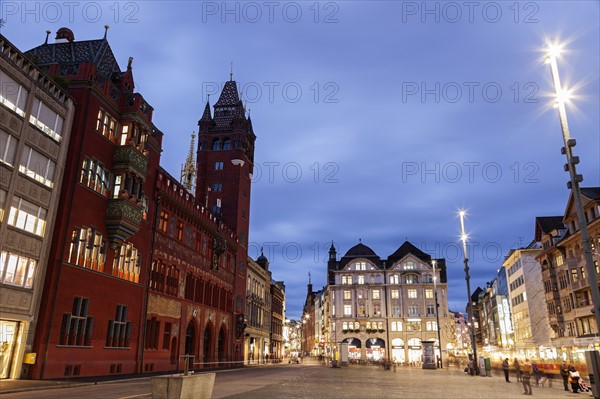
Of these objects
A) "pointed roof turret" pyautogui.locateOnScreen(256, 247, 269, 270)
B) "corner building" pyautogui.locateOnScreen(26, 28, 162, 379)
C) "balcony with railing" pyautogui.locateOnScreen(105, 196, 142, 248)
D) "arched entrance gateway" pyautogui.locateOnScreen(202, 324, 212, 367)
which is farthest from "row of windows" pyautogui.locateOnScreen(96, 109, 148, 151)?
"pointed roof turret" pyautogui.locateOnScreen(256, 247, 269, 270)

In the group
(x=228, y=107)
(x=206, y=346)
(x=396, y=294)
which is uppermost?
(x=228, y=107)

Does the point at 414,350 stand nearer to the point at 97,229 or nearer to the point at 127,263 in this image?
the point at 127,263

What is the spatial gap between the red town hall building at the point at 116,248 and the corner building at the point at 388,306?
5673 cm

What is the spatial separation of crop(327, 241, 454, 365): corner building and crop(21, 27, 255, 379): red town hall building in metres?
56.7

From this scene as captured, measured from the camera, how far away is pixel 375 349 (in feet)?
335

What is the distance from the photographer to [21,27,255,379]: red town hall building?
28.3 m

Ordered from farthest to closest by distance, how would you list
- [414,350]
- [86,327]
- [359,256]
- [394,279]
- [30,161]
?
[359,256] < [394,279] < [414,350] < [86,327] < [30,161]

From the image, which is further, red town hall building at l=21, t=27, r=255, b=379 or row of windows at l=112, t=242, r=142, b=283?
row of windows at l=112, t=242, r=142, b=283

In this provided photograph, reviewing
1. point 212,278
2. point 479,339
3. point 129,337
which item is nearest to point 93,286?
point 129,337

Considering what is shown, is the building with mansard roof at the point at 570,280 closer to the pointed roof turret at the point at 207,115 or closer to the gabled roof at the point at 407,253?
the gabled roof at the point at 407,253

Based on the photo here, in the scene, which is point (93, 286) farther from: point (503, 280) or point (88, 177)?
point (503, 280)

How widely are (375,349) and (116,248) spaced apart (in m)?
81.0

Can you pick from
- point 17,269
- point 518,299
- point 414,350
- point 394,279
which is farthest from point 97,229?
point 414,350

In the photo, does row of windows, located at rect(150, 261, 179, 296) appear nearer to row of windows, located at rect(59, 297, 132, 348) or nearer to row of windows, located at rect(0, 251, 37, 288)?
row of windows, located at rect(59, 297, 132, 348)
